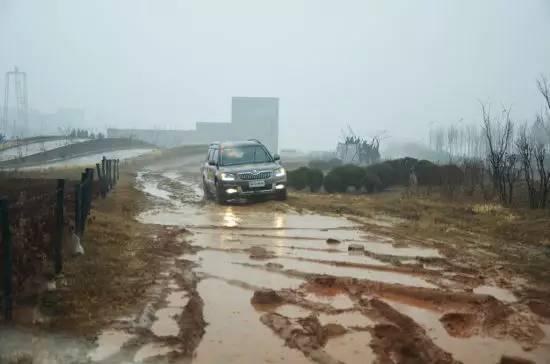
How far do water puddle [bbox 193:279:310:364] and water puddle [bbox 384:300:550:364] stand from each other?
125cm

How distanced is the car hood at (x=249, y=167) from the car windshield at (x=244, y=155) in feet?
1.08

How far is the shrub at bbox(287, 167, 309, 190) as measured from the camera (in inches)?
Result: 944

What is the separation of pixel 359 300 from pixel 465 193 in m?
13.7

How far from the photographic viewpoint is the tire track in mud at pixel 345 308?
434 cm

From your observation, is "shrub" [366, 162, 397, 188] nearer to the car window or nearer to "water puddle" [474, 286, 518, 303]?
the car window

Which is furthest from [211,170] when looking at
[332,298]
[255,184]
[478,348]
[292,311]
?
[478,348]

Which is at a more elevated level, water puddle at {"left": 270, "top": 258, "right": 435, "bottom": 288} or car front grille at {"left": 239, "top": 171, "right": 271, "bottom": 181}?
car front grille at {"left": 239, "top": 171, "right": 271, "bottom": 181}

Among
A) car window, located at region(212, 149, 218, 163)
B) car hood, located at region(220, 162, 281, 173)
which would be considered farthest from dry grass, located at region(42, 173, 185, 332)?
car window, located at region(212, 149, 218, 163)

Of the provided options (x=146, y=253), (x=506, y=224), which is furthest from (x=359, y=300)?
(x=506, y=224)

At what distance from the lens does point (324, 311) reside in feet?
17.6

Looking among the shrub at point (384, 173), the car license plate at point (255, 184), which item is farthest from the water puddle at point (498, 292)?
the shrub at point (384, 173)

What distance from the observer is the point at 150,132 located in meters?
113

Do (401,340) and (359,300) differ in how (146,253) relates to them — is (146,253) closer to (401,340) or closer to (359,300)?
(359,300)

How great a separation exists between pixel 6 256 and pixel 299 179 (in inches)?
778
